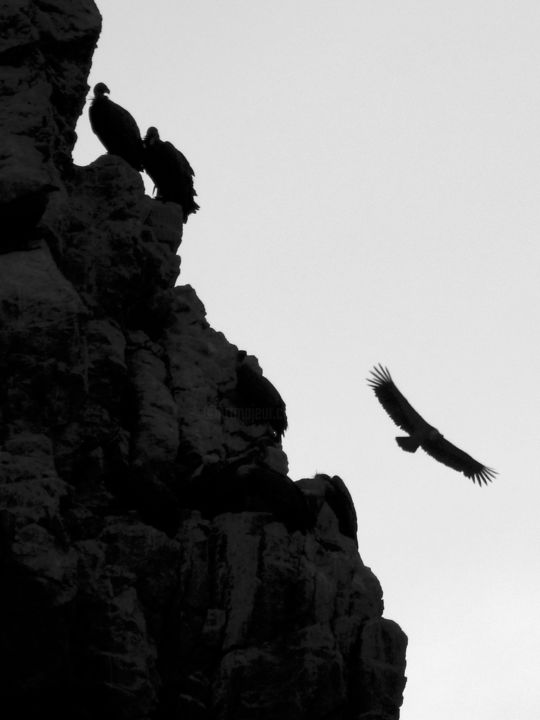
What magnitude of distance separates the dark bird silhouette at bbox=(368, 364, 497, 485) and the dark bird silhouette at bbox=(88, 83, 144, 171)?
705 centimetres

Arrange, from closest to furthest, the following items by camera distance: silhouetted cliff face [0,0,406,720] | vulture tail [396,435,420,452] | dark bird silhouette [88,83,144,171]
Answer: silhouetted cliff face [0,0,406,720] → vulture tail [396,435,420,452] → dark bird silhouette [88,83,144,171]

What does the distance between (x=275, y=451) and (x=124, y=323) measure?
3.55 m

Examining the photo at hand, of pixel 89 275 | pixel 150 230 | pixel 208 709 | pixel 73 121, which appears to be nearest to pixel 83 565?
pixel 208 709

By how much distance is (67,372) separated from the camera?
23.2 meters

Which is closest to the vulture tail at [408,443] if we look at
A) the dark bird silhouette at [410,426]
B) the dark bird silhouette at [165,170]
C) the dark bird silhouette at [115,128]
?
the dark bird silhouette at [410,426]

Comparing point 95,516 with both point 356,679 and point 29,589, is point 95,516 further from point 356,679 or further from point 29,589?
point 356,679

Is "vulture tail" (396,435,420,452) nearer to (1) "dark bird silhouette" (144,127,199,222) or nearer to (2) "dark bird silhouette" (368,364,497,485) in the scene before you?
(2) "dark bird silhouette" (368,364,497,485)

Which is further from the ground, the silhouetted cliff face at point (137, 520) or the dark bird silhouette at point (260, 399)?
the dark bird silhouette at point (260, 399)

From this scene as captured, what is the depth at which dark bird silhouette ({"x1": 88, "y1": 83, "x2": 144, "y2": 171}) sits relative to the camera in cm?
3128

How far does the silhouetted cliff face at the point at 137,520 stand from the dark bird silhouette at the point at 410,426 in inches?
106

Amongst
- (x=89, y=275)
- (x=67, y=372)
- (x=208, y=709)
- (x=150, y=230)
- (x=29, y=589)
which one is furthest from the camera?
(x=150, y=230)

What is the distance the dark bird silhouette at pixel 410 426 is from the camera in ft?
95.3

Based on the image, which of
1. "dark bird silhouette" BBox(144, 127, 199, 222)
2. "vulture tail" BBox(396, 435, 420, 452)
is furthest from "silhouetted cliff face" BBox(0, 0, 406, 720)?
"dark bird silhouette" BBox(144, 127, 199, 222)

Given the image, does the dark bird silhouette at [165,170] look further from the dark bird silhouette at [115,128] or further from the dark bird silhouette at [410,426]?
the dark bird silhouette at [410,426]
